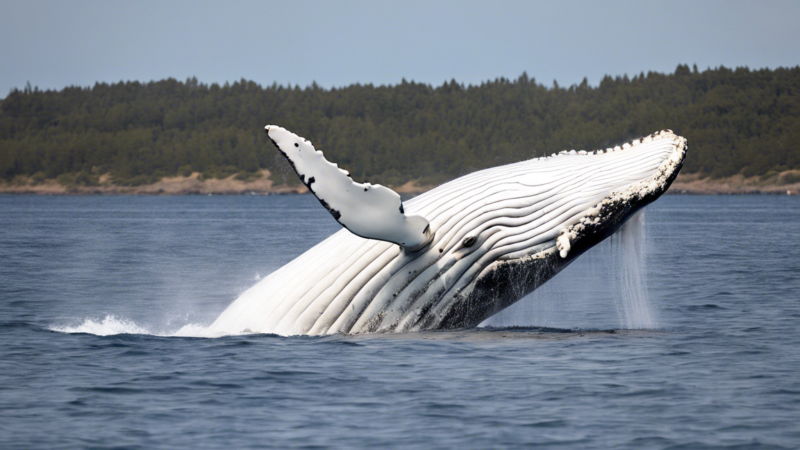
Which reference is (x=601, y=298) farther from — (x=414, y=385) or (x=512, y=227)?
(x=414, y=385)

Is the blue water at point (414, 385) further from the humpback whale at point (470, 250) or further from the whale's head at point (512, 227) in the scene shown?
the whale's head at point (512, 227)

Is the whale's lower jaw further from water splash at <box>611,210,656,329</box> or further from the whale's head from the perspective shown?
water splash at <box>611,210,656,329</box>

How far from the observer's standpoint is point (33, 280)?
80.2 feet

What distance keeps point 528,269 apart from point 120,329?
23.0 ft

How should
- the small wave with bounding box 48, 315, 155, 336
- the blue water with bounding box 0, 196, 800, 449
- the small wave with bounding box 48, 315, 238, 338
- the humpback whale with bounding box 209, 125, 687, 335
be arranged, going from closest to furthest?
the blue water with bounding box 0, 196, 800, 449
the humpback whale with bounding box 209, 125, 687, 335
the small wave with bounding box 48, 315, 238, 338
the small wave with bounding box 48, 315, 155, 336

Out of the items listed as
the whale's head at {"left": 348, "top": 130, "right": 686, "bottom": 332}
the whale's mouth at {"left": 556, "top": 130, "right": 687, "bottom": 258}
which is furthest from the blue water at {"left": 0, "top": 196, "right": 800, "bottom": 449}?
the whale's mouth at {"left": 556, "top": 130, "right": 687, "bottom": 258}

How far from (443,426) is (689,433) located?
209 cm

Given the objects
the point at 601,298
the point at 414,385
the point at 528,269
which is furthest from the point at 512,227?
the point at 601,298

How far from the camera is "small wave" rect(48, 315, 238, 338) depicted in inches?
533

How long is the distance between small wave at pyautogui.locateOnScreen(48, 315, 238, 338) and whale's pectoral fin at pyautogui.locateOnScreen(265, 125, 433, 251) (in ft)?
11.3

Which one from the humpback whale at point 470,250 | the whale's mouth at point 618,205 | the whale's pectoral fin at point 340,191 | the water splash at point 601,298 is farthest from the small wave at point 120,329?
the whale's mouth at point 618,205

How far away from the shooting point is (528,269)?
1054 cm

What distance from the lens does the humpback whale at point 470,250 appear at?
10.4 m

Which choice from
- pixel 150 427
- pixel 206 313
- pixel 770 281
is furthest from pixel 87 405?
pixel 770 281
